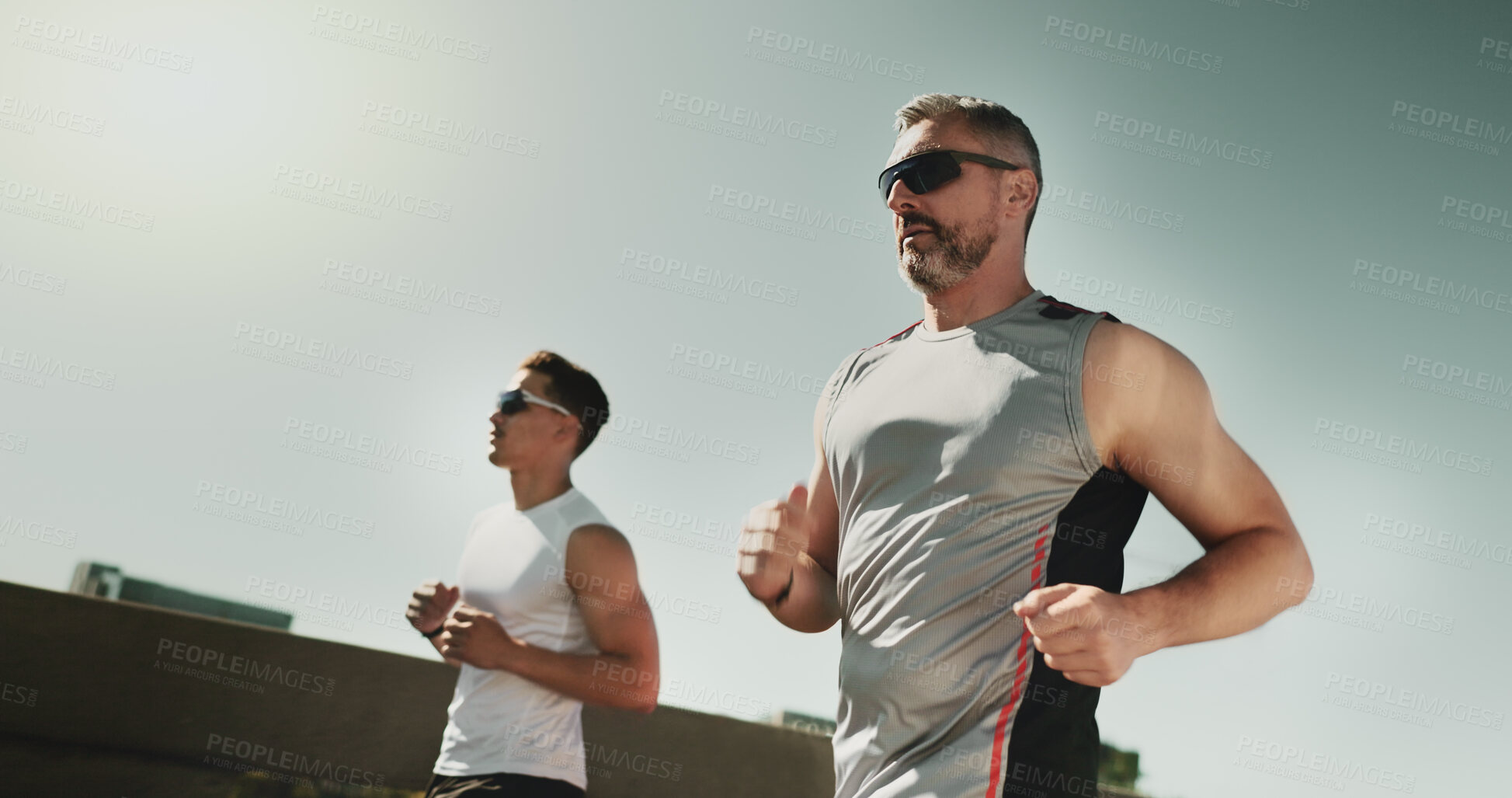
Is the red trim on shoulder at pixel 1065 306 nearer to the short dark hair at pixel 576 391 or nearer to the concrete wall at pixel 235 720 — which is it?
the short dark hair at pixel 576 391

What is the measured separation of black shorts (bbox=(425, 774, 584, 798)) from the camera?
287 cm

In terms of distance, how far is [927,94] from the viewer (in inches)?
93.7

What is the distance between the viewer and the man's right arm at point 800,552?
1.92 meters

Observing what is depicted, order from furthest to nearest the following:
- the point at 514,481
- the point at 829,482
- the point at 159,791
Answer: the point at 159,791 < the point at 514,481 < the point at 829,482

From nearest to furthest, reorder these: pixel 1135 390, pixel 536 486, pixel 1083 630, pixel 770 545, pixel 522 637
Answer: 1. pixel 1083 630
2. pixel 1135 390
3. pixel 770 545
4. pixel 522 637
5. pixel 536 486

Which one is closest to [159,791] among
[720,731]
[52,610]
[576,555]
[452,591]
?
[52,610]

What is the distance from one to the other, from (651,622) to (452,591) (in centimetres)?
74

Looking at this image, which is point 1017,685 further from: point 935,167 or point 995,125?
point 995,125

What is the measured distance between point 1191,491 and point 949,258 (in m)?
0.76

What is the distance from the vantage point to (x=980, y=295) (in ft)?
6.95

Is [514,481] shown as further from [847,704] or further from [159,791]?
[159,791]

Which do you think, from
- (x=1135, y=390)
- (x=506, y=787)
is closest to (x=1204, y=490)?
(x=1135, y=390)

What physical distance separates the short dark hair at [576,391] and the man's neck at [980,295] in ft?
6.42

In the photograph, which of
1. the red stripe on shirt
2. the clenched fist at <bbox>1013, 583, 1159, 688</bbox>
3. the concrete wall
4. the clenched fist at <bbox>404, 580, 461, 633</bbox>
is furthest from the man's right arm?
the concrete wall
